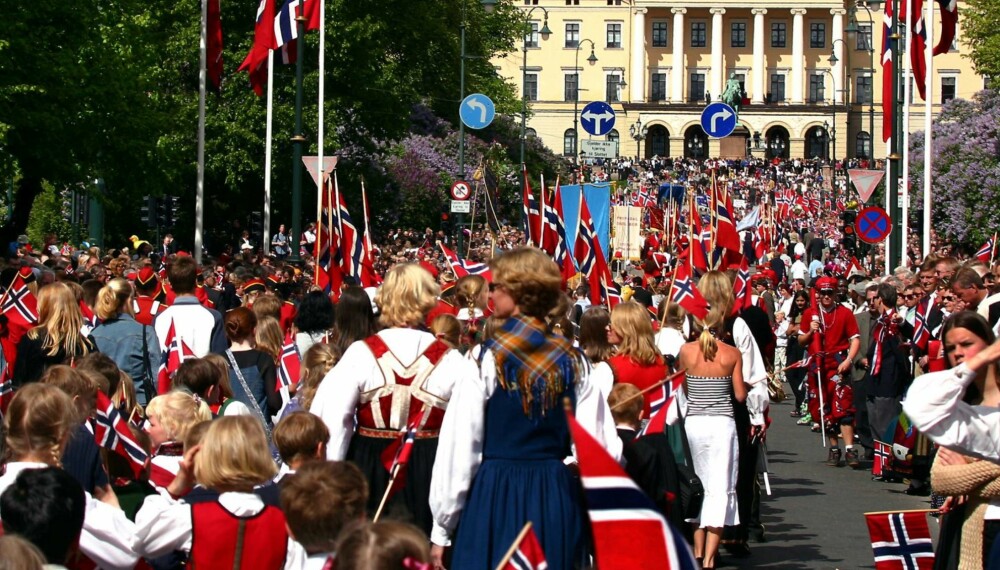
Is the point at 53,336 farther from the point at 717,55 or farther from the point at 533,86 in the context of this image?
the point at 533,86

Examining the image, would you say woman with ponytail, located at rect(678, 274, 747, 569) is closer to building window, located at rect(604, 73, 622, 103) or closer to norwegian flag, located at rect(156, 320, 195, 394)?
norwegian flag, located at rect(156, 320, 195, 394)

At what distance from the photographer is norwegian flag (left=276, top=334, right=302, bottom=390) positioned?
9750mm

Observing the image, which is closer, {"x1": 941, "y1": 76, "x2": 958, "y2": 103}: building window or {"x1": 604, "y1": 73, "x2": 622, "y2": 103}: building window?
{"x1": 941, "y1": 76, "x2": 958, "y2": 103}: building window

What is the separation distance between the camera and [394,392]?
22.9 ft

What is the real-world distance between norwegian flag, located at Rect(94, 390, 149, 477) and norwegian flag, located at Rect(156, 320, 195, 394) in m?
3.12

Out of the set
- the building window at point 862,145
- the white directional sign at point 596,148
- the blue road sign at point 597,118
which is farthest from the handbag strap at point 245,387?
the building window at point 862,145

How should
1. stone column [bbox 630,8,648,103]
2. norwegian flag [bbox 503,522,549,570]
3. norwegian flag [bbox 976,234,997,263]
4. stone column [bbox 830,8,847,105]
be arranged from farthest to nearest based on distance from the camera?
stone column [bbox 630,8,648,103] → stone column [bbox 830,8,847,105] → norwegian flag [bbox 976,234,997,263] → norwegian flag [bbox 503,522,549,570]

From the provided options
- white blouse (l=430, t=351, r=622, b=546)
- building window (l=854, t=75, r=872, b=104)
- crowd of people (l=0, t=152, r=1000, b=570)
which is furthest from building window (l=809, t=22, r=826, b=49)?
white blouse (l=430, t=351, r=622, b=546)

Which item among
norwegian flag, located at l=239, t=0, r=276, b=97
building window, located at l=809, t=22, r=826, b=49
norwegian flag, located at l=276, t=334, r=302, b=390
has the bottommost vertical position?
norwegian flag, located at l=276, t=334, r=302, b=390

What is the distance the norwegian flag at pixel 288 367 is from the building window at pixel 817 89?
10971cm

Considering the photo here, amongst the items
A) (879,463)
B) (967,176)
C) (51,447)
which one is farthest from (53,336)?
(967,176)

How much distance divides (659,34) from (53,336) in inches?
A: 4498

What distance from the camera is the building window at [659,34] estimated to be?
121250mm

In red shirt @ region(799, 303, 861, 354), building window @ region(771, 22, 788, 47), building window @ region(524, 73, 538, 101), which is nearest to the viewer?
red shirt @ region(799, 303, 861, 354)
